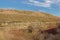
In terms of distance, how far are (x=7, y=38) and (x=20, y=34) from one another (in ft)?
7.73

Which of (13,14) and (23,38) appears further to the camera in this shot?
(13,14)

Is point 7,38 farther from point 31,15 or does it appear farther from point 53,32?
point 31,15

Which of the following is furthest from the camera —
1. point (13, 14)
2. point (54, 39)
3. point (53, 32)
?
point (13, 14)

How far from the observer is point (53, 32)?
2414 centimetres

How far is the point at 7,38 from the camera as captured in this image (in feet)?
74.3

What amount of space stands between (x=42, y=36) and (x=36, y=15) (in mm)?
27970

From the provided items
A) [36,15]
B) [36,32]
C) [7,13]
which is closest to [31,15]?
[36,15]

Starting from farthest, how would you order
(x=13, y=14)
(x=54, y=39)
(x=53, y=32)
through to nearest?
(x=13, y=14) < (x=53, y=32) < (x=54, y=39)

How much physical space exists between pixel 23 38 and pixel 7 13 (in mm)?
25179

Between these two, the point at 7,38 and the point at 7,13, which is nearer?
the point at 7,38

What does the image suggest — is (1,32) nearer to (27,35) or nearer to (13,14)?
(27,35)

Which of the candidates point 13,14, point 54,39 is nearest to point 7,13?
point 13,14

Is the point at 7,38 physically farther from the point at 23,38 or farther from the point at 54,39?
the point at 54,39

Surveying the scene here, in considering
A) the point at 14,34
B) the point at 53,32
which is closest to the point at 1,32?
the point at 14,34
